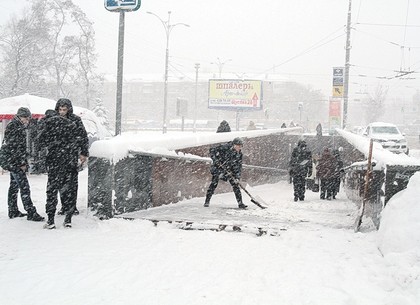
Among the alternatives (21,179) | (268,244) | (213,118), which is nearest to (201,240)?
(268,244)

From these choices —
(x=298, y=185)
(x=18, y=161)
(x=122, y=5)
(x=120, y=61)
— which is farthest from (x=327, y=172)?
(x=18, y=161)

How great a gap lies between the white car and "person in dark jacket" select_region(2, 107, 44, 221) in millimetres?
20367

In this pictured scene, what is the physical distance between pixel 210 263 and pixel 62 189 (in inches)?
98.0

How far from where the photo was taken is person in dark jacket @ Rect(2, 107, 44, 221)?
20.6ft

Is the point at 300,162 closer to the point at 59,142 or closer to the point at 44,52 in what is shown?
the point at 59,142

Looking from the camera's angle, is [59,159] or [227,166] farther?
[227,166]

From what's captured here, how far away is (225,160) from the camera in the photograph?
27.0 ft

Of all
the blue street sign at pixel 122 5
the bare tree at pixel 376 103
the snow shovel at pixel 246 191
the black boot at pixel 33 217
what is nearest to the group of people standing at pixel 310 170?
the snow shovel at pixel 246 191

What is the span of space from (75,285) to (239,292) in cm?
142

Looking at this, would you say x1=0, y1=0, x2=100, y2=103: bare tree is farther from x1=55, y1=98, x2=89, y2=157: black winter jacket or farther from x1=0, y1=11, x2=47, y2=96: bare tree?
x1=55, y1=98, x2=89, y2=157: black winter jacket

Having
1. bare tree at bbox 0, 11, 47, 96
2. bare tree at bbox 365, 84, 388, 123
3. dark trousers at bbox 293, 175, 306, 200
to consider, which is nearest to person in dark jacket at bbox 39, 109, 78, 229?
dark trousers at bbox 293, 175, 306, 200

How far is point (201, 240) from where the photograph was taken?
18.4ft

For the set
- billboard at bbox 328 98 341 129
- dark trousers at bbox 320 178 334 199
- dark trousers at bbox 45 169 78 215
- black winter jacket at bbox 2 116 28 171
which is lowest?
dark trousers at bbox 320 178 334 199

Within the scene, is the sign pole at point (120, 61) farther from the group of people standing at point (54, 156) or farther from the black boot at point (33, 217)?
the black boot at point (33, 217)
